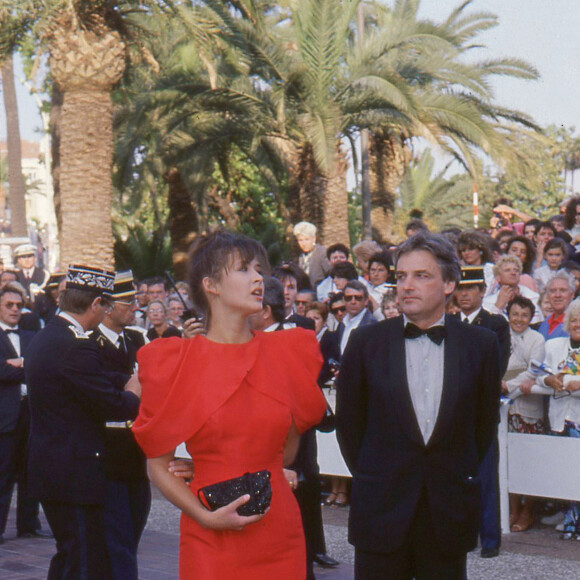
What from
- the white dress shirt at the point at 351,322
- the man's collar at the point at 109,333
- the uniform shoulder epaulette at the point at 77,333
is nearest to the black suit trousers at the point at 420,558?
the uniform shoulder epaulette at the point at 77,333

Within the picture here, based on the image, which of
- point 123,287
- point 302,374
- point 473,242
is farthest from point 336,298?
point 302,374

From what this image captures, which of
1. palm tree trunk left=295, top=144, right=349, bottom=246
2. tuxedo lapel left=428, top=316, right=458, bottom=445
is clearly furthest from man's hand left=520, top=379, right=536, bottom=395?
palm tree trunk left=295, top=144, right=349, bottom=246

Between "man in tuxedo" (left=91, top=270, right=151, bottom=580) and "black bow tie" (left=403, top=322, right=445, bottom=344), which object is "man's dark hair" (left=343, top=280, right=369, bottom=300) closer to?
"man in tuxedo" (left=91, top=270, right=151, bottom=580)

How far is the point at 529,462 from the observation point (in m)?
8.40

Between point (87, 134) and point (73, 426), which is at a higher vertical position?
point (87, 134)

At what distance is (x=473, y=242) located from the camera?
10.5m

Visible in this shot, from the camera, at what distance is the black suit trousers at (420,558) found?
4.14 meters

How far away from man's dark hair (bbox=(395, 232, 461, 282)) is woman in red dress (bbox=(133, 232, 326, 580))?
0.76 meters

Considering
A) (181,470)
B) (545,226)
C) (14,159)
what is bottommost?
(181,470)

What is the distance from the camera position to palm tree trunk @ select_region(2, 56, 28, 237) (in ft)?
94.1

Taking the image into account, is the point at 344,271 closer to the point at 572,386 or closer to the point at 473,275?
the point at 572,386

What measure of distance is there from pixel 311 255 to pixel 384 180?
8.81 metres

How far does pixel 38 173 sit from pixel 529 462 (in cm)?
11396

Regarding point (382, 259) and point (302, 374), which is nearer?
point (302, 374)
